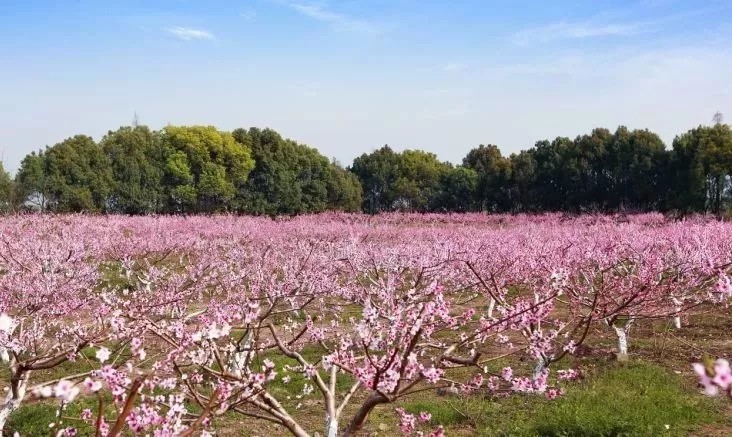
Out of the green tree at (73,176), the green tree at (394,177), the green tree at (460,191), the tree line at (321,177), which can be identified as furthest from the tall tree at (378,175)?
the green tree at (73,176)

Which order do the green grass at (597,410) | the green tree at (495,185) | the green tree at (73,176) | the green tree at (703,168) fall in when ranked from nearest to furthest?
the green grass at (597,410) < the green tree at (703,168) < the green tree at (73,176) < the green tree at (495,185)

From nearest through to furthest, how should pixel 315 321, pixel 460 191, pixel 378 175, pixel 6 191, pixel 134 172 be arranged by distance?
pixel 315 321, pixel 6 191, pixel 134 172, pixel 460 191, pixel 378 175

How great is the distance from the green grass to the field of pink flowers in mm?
349

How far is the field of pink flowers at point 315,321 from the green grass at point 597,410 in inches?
13.7

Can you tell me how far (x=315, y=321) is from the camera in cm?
1337

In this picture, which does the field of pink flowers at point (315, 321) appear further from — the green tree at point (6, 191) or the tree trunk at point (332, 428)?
the green tree at point (6, 191)

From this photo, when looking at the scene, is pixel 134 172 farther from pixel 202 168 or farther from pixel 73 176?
pixel 202 168

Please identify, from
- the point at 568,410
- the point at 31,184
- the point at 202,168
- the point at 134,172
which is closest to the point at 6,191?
the point at 31,184

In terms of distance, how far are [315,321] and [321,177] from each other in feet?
106

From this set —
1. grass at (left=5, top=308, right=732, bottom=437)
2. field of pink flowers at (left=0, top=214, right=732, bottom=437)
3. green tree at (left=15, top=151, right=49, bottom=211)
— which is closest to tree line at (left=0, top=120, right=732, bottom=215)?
green tree at (left=15, top=151, right=49, bottom=211)

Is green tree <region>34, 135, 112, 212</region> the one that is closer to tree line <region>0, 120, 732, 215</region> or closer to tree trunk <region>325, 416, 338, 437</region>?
tree line <region>0, 120, 732, 215</region>

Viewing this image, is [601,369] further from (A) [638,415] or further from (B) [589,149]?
(B) [589,149]

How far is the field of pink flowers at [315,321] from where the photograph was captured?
3488 millimetres

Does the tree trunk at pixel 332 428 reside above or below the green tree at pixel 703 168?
below
